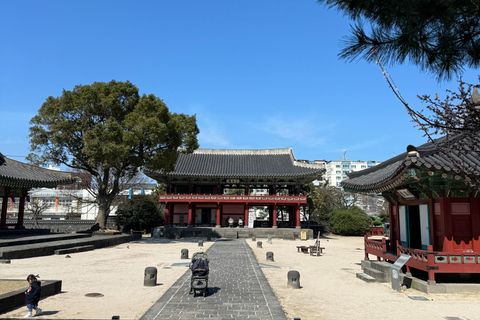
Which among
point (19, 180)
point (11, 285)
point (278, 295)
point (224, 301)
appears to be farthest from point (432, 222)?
point (19, 180)

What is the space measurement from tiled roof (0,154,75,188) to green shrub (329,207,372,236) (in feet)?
90.1

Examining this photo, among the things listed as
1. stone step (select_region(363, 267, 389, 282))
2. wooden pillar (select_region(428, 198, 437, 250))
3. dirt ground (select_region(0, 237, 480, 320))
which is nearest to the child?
dirt ground (select_region(0, 237, 480, 320))

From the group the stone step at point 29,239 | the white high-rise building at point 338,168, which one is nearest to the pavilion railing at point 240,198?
the stone step at point 29,239

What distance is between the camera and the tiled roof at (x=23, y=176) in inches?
784

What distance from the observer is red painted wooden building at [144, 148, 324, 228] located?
32.8 metres

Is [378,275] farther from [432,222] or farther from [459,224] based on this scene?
[459,224]

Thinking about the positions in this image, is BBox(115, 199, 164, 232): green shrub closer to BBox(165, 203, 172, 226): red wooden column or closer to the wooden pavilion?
BBox(165, 203, 172, 226): red wooden column

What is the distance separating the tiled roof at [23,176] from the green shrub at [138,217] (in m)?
A: 10.6

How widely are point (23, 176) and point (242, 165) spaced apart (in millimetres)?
21414

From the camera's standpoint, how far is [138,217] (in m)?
34.8

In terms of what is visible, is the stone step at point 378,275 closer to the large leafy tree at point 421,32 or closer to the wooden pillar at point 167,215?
the large leafy tree at point 421,32

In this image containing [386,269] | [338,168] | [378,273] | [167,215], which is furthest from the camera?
[338,168]

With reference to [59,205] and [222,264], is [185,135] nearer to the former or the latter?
[222,264]

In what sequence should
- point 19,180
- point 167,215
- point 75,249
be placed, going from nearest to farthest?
point 75,249 → point 19,180 → point 167,215
